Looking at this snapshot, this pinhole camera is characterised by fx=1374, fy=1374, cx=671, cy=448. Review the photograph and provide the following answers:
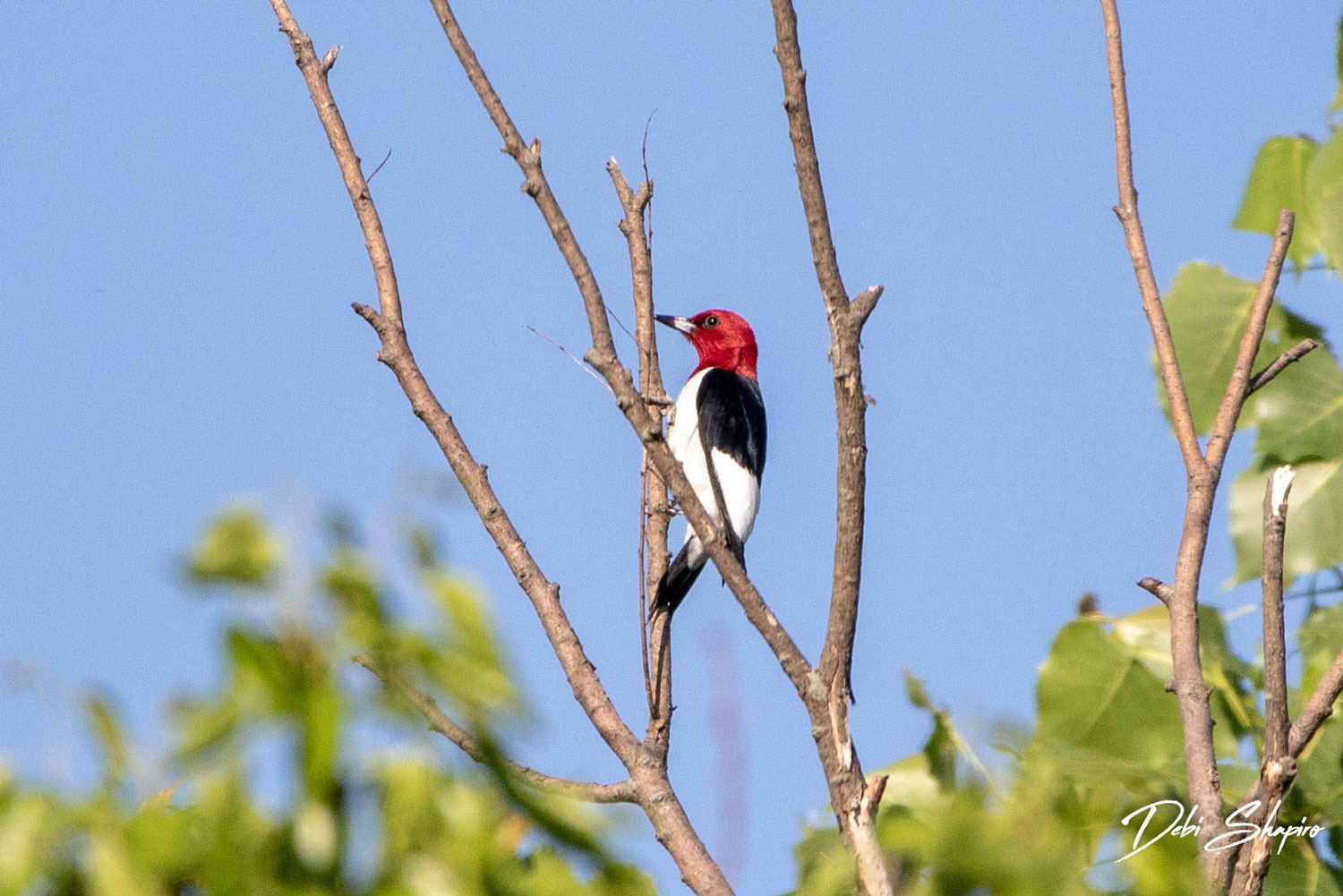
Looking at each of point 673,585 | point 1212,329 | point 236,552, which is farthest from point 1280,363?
point 236,552

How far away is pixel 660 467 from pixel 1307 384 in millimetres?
3116

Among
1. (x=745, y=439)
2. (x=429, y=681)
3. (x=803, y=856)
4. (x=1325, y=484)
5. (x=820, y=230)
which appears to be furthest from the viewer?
(x=745, y=439)

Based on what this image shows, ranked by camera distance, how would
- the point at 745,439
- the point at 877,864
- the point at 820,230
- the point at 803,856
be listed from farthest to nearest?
the point at 745,439, the point at 803,856, the point at 820,230, the point at 877,864

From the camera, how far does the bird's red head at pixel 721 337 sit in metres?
7.33

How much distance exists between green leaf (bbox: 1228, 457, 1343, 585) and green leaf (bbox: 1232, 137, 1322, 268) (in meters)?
0.81

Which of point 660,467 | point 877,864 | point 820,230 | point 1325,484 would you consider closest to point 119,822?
point 877,864

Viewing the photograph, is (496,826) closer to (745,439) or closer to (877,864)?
(877,864)

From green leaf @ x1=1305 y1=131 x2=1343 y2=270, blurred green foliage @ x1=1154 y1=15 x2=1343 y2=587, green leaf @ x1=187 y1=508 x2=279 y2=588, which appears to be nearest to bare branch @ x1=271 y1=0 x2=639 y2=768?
green leaf @ x1=187 y1=508 x2=279 y2=588

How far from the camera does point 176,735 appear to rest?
995 mm

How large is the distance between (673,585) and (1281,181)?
293cm

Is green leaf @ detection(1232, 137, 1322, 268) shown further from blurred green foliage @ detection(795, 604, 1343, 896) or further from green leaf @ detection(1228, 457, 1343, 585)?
blurred green foliage @ detection(795, 604, 1343, 896)

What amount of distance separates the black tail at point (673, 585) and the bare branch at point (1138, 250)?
123 cm

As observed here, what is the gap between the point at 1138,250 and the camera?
278 centimetres

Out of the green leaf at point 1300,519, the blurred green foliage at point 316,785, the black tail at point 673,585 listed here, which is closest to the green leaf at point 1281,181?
the green leaf at point 1300,519
